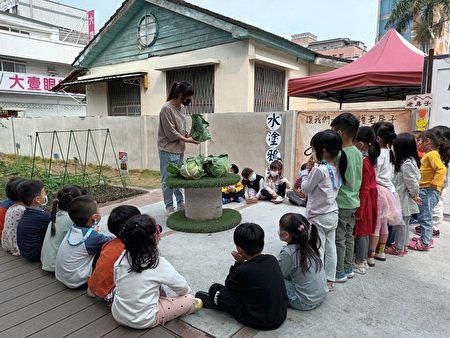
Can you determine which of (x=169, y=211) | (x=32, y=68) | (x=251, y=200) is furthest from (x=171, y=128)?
(x=32, y=68)

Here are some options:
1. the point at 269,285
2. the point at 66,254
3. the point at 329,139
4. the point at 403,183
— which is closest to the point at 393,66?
the point at 403,183

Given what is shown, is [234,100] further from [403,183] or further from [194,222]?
[403,183]

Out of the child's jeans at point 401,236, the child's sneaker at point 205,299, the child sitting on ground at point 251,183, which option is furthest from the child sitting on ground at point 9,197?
the child's jeans at point 401,236

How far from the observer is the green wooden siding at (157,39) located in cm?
948

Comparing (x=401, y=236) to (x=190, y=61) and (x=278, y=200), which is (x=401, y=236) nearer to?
(x=278, y=200)

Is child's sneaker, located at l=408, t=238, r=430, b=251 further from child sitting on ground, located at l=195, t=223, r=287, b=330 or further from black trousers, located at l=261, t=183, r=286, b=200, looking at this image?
black trousers, located at l=261, t=183, r=286, b=200

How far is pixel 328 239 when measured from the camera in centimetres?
262

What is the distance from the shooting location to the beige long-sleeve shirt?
4297mm

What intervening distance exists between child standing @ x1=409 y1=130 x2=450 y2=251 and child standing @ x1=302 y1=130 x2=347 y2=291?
4.86 feet

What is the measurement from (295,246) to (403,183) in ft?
5.54

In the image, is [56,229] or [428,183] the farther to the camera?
[428,183]

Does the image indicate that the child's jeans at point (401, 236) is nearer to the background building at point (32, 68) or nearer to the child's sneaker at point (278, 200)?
the child's sneaker at point (278, 200)

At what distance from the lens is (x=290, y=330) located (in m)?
2.16

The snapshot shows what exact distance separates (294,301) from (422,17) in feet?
78.6
